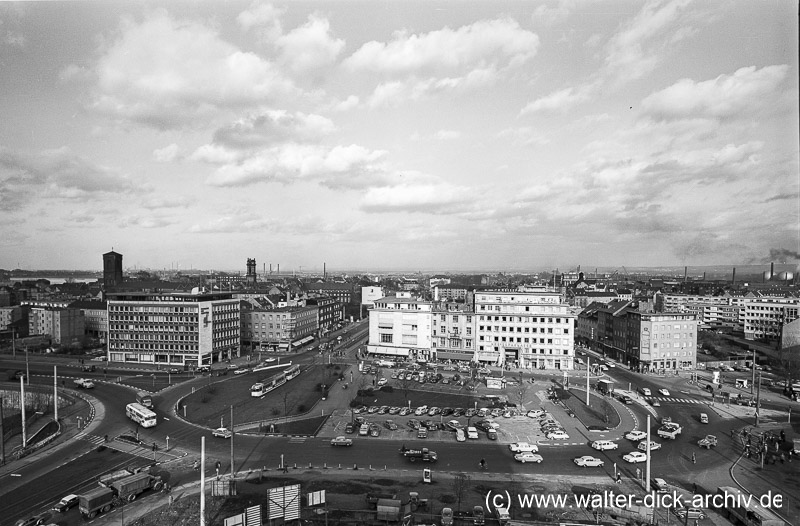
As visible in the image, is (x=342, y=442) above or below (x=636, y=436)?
above

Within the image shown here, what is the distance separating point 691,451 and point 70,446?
114 feet

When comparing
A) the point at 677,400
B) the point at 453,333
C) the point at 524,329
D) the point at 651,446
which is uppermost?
the point at 524,329

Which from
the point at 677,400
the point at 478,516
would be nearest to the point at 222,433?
the point at 478,516

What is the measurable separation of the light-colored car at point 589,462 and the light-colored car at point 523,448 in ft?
7.32

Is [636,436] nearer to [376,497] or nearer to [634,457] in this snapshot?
[634,457]

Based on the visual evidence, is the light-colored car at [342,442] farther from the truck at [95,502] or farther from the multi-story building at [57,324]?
the multi-story building at [57,324]

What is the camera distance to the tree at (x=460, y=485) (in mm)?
20400

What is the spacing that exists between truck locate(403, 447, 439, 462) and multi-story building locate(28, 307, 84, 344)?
56431 mm

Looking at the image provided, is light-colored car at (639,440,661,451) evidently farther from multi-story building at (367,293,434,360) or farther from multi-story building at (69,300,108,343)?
multi-story building at (69,300,108,343)

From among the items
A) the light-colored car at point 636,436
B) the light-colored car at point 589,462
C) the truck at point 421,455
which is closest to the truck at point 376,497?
the truck at point 421,455

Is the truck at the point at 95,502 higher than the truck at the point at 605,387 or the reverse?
higher

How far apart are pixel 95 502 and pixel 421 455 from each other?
1438 cm

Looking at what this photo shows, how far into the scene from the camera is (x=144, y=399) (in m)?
35.3

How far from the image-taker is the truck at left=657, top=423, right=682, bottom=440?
2883 cm
